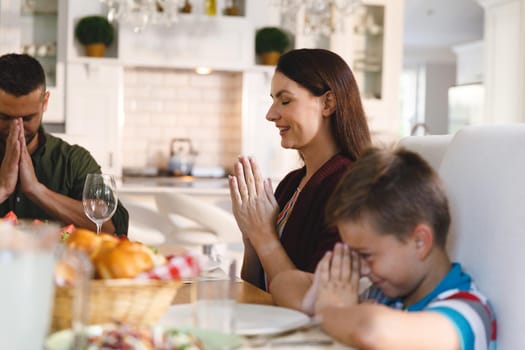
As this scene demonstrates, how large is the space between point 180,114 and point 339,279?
209 inches

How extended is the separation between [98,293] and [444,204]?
636 millimetres

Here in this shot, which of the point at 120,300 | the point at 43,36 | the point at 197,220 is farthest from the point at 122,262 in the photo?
the point at 43,36

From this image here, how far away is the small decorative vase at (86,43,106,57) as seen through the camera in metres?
6.07

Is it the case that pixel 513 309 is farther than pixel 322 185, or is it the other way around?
pixel 322 185

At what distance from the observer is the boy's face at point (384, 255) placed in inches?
55.3

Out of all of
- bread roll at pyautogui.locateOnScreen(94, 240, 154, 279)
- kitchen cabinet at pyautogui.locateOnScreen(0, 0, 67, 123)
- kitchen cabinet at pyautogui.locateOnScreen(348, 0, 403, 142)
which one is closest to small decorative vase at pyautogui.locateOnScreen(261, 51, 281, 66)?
kitchen cabinet at pyautogui.locateOnScreen(348, 0, 403, 142)

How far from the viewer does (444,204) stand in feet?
4.72

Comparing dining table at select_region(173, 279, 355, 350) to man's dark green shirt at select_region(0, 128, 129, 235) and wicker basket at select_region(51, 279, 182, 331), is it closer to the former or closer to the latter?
wicker basket at select_region(51, 279, 182, 331)

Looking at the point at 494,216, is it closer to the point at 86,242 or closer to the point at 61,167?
the point at 86,242

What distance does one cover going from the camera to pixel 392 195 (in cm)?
139

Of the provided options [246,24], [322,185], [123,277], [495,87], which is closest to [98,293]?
[123,277]

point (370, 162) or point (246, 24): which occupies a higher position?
point (246, 24)

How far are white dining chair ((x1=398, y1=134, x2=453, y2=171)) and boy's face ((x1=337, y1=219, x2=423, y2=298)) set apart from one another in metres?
0.50

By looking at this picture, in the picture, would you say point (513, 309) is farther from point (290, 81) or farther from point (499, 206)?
point (290, 81)
